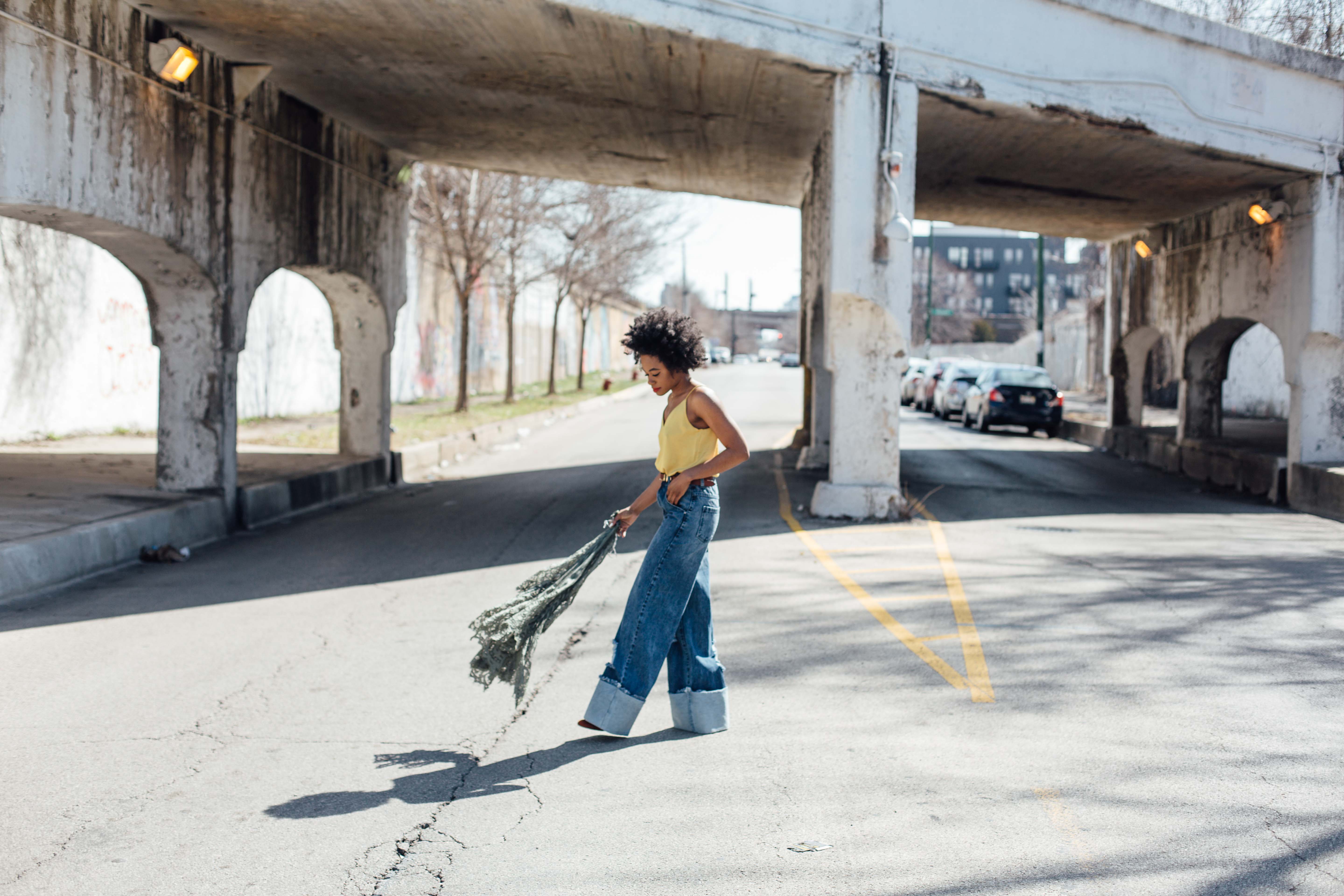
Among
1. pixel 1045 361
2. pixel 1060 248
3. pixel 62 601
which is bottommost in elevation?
pixel 62 601

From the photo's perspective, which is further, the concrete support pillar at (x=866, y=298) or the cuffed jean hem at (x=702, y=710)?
the concrete support pillar at (x=866, y=298)

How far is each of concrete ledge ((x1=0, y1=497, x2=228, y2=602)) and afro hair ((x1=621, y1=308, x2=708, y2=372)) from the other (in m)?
5.86

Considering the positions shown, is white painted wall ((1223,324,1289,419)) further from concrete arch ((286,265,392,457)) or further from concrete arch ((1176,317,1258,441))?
concrete arch ((286,265,392,457))

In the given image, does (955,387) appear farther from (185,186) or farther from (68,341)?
(185,186)

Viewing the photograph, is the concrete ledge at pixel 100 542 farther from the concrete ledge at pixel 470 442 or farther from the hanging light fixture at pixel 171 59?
the concrete ledge at pixel 470 442

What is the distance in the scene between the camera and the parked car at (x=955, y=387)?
31.9m

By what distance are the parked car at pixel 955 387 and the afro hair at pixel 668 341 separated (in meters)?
26.9

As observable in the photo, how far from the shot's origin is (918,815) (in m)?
4.17

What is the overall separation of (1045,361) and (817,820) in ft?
153

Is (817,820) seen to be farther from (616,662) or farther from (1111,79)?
(1111,79)

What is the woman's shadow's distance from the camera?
14.2 ft

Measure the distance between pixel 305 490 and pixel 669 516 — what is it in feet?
32.8

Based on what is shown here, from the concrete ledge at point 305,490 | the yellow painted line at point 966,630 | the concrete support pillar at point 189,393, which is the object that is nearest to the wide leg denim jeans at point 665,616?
the yellow painted line at point 966,630

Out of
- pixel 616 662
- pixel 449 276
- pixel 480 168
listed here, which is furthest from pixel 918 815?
pixel 449 276
